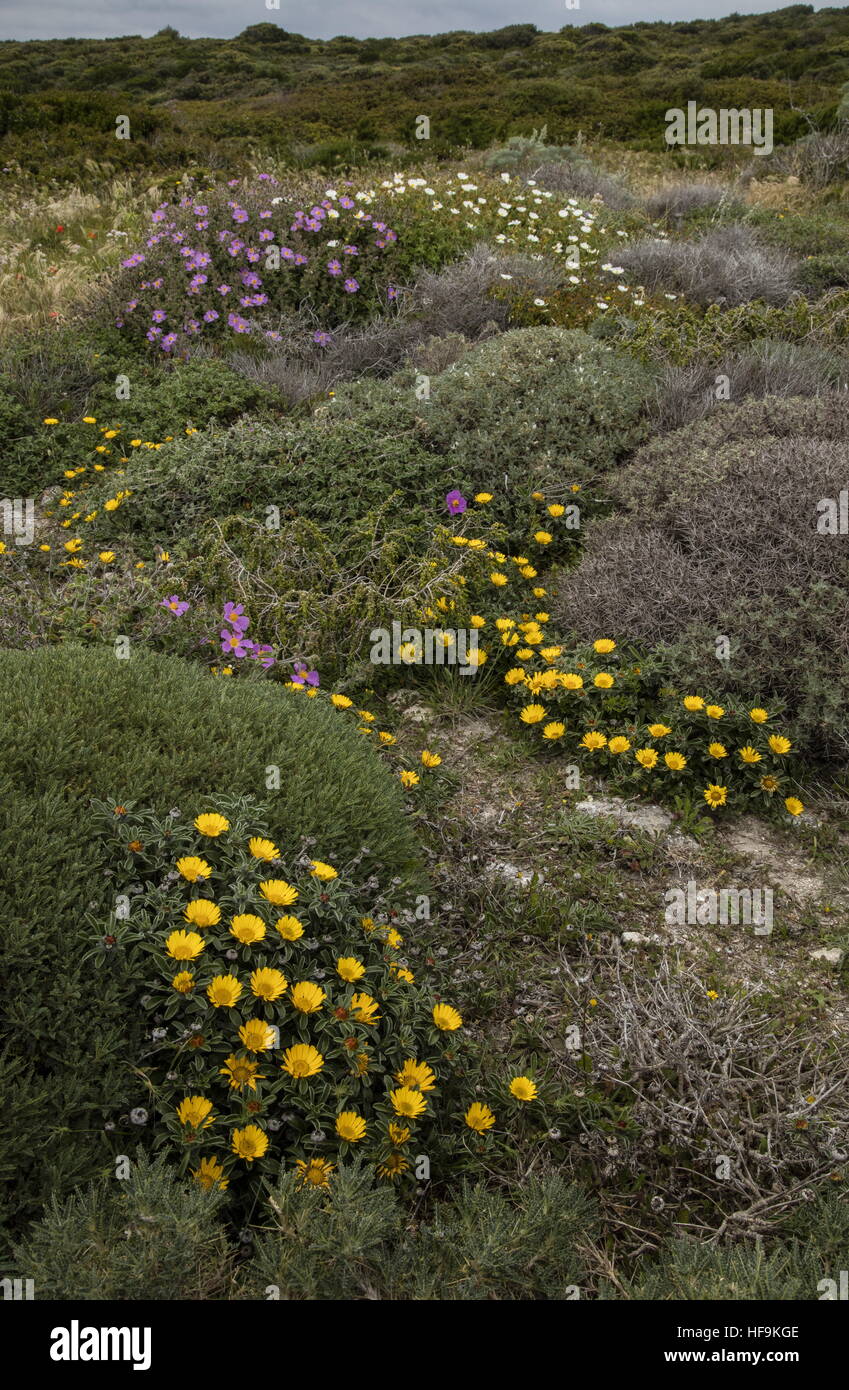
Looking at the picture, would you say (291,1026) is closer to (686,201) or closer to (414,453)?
(414,453)

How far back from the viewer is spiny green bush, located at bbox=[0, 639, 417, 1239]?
5.61ft

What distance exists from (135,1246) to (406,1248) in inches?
18.7

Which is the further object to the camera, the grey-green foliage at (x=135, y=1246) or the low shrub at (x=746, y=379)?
the low shrub at (x=746, y=379)

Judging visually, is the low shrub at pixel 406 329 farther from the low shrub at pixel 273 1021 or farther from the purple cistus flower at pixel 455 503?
the low shrub at pixel 273 1021

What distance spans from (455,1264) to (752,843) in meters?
2.00

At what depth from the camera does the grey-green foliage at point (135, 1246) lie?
4.58 feet

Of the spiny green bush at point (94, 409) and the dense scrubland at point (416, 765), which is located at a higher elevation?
the spiny green bush at point (94, 409)

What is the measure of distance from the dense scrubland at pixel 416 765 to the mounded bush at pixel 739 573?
0.07 feet

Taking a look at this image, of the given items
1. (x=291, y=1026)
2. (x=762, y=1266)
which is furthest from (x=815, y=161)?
(x=762, y=1266)

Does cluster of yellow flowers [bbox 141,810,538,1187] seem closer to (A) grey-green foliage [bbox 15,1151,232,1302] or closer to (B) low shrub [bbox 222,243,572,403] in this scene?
(A) grey-green foliage [bbox 15,1151,232,1302]

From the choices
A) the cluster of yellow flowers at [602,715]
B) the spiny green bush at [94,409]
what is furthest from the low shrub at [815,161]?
the cluster of yellow flowers at [602,715]

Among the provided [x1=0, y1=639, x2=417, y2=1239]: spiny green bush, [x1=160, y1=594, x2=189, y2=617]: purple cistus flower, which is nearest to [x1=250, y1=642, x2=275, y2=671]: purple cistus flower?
[x1=160, y1=594, x2=189, y2=617]: purple cistus flower

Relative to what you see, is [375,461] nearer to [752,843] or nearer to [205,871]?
[752,843]

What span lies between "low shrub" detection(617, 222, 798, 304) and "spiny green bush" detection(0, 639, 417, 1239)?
6.66m
